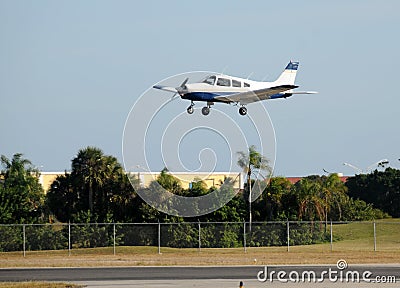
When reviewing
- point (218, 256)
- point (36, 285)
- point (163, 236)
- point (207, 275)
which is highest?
point (163, 236)

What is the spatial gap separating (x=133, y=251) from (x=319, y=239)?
45.2 ft

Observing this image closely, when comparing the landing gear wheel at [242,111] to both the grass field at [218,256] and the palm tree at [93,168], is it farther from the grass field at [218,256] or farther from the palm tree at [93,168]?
the palm tree at [93,168]

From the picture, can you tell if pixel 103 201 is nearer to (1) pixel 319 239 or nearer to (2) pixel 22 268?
(1) pixel 319 239

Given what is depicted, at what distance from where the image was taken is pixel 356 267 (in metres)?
42.6

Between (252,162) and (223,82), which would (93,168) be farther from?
(223,82)

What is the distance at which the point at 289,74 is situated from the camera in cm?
4456

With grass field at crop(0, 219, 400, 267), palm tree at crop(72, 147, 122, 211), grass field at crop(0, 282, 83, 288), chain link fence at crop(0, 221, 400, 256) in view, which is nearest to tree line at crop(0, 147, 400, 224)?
palm tree at crop(72, 147, 122, 211)

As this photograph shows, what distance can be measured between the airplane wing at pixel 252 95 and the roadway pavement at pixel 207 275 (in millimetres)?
7527

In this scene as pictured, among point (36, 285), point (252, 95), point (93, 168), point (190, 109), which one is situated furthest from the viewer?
point (93, 168)

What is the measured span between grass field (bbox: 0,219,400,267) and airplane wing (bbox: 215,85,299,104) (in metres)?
11.4

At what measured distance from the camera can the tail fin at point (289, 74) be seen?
4355cm

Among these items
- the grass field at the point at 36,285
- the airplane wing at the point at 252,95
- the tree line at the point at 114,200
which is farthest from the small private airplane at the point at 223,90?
the tree line at the point at 114,200

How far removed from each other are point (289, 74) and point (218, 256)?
45.2 ft

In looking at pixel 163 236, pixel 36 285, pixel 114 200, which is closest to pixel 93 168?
pixel 114 200
